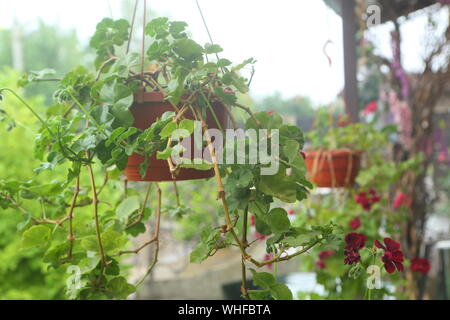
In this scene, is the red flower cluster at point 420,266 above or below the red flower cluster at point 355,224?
below

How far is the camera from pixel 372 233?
1.33 m

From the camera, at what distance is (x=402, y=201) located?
1.77 meters

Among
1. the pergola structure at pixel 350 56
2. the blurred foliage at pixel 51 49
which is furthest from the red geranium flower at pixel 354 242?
the blurred foliage at pixel 51 49

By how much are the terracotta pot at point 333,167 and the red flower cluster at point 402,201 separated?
60 centimetres

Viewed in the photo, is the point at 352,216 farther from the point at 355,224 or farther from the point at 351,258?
the point at 351,258

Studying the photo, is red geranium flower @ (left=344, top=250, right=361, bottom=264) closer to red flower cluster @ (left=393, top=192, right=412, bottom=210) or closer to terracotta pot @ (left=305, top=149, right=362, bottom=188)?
terracotta pot @ (left=305, top=149, right=362, bottom=188)

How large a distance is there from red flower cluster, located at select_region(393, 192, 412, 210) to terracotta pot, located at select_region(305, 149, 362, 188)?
602 mm

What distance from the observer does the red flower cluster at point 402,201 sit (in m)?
1.74

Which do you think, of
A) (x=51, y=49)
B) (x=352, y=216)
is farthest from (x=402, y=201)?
(x=51, y=49)

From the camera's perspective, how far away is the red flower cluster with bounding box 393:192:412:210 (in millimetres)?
1739

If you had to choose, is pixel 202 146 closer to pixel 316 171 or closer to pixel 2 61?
pixel 316 171

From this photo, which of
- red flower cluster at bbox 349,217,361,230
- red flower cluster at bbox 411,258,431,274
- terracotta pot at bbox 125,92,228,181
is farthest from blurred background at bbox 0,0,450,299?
red flower cluster at bbox 411,258,431,274

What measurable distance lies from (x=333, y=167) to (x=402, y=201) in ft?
2.33

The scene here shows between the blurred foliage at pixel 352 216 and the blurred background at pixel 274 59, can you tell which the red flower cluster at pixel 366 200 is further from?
the blurred background at pixel 274 59
